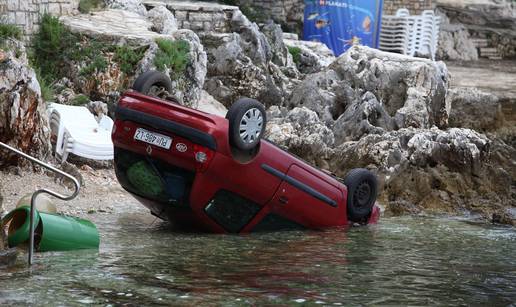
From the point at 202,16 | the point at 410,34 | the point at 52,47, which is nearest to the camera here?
the point at 52,47

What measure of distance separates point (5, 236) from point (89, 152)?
3.68m

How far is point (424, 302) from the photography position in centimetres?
827

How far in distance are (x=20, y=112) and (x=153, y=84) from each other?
1.67 meters

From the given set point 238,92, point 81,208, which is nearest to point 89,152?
point 81,208

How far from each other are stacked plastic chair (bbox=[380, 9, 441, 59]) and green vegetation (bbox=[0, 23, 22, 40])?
1533 cm

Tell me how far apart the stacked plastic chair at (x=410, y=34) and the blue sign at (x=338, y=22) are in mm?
Answer: 2162

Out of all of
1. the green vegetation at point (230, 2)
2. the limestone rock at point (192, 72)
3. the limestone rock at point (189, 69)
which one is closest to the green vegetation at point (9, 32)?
the limestone rock at point (189, 69)

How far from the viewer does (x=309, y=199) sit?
11516mm

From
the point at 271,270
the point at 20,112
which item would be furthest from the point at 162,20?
the point at 271,270

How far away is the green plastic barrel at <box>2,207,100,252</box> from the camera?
9609mm

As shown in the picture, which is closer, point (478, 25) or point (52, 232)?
point (52, 232)

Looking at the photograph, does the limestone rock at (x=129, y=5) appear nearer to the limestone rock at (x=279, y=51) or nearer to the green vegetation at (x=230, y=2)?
the limestone rock at (x=279, y=51)

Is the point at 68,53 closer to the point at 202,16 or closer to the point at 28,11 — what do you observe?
the point at 28,11

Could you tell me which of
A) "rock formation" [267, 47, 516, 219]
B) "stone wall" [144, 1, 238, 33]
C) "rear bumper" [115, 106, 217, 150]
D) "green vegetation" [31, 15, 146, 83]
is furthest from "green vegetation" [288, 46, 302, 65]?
"rear bumper" [115, 106, 217, 150]
